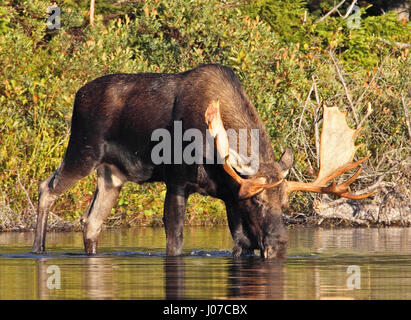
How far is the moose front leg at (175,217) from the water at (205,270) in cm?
19

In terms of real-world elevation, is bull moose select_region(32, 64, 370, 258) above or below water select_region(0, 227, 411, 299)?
above

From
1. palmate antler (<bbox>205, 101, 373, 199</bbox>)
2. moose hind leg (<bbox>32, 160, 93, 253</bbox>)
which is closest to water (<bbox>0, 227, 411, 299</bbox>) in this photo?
moose hind leg (<bbox>32, 160, 93, 253</bbox>)

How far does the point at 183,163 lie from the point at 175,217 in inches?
26.9

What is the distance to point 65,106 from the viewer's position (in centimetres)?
2027

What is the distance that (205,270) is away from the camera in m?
11.8

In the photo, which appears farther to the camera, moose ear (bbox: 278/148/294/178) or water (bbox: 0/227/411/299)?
moose ear (bbox: 278/148/294/178)

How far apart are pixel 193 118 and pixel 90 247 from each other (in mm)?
2403

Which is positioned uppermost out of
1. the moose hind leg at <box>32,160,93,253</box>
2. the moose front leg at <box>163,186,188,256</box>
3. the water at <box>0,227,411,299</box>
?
the moose hind leg at <box>32,160,93,253</box>

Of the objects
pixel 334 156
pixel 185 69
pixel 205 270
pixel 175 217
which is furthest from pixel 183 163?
pixel 185 69

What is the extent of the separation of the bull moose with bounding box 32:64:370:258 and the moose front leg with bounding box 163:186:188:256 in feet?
0.04

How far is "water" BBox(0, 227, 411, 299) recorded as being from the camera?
32.0 feet

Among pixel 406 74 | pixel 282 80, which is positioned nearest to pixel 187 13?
pixel 282 80

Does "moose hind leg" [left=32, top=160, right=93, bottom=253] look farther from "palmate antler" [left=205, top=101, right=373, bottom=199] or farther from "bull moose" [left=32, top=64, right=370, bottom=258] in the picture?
"palmate antler" [left=205, top=101, right=373, bottom=199]
